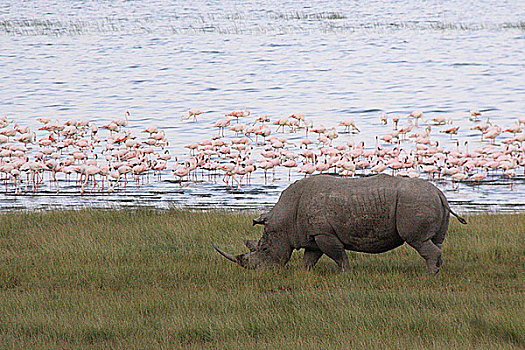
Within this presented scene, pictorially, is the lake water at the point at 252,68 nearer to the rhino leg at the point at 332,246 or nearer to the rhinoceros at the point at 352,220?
the rhinoceros at the point at 352,220

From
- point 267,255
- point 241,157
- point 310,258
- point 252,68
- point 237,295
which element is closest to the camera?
point 237,295

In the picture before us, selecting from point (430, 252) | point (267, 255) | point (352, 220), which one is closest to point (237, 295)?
point (267, 255)

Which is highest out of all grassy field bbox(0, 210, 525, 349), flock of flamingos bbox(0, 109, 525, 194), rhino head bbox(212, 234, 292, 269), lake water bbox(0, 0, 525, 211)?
lake water bbox(0, 0, 525, 211)

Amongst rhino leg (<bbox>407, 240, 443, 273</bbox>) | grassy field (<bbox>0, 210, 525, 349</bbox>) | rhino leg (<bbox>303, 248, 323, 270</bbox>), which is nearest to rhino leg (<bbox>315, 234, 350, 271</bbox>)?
grassy field (<bbox>0, 210, 525, 349</bbox>)

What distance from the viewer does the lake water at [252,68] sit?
62.2ft

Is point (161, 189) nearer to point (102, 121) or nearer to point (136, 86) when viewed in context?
point (102, 121)

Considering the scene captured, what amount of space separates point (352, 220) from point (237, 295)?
1.53 m

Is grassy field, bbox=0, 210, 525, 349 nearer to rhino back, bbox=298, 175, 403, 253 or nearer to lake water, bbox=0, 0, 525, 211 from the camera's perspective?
rhino back, bbox=298, 175, 403, 253

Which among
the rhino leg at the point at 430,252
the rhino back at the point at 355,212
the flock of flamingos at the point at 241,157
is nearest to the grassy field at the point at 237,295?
the rhino leg at the point at 430,252

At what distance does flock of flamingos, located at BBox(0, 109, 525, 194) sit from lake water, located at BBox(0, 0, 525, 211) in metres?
0.47

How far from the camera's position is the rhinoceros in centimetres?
841

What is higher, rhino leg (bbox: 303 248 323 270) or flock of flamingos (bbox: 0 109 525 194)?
flock of flamingos (bbox: 0 109 525 194)

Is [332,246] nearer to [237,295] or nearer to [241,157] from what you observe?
[237,295]

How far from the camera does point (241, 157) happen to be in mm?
21156
